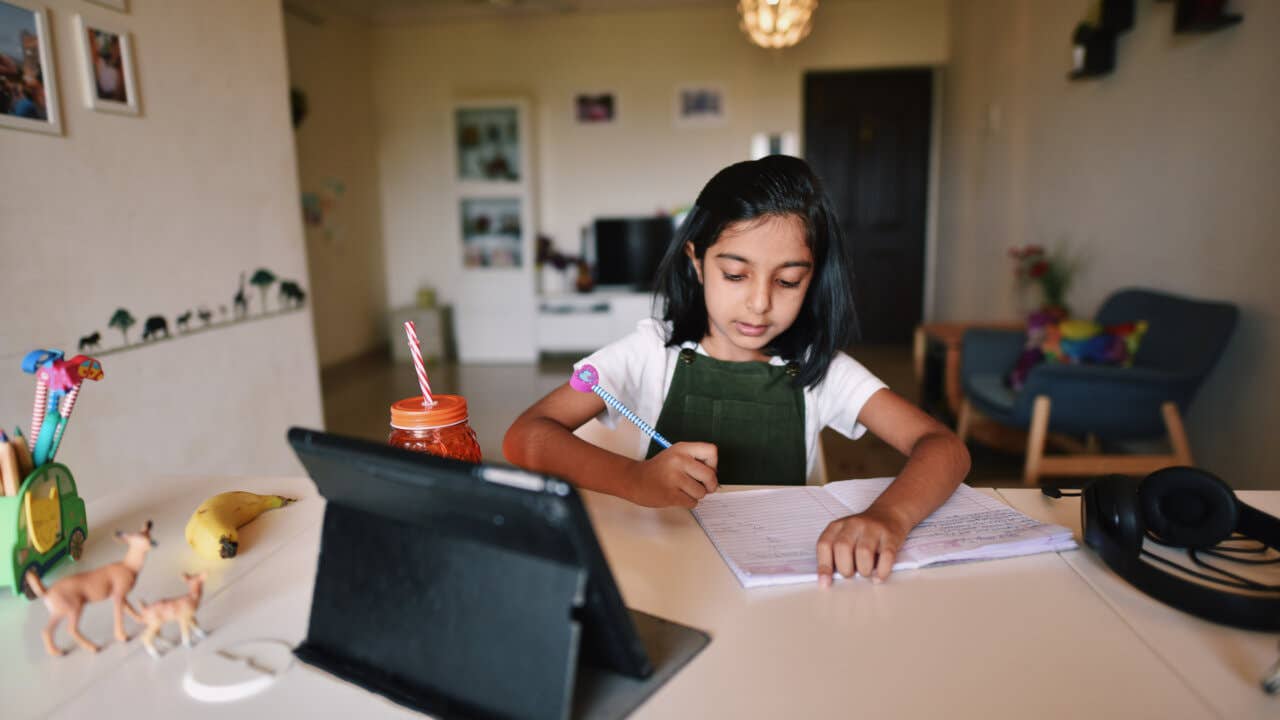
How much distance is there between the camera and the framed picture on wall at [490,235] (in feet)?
19.2

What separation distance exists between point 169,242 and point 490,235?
377 cm

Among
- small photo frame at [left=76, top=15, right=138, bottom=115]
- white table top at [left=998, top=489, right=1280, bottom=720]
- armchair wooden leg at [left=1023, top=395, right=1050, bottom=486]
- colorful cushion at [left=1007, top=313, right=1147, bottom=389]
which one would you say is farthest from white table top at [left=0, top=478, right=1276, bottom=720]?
colorful cushion at [left=1007, top=313, right=1147, bottom=389]

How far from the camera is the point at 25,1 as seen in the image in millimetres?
1716

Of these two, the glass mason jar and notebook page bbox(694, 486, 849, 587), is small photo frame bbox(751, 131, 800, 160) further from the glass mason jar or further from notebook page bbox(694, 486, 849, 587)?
the glass mason jar

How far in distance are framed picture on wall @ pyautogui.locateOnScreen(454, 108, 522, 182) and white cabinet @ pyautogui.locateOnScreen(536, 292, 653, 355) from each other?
102 centimetres

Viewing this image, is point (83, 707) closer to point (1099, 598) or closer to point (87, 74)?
point (1099, 598)

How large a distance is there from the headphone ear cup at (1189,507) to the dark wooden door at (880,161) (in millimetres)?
5080

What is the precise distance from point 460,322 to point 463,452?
521cm

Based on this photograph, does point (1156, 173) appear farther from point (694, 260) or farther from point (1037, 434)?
point (694, 260)

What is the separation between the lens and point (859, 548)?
0.78 meters

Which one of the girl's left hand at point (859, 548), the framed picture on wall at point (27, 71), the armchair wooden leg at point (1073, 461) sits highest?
the framed picture on wall at point (27, 71)

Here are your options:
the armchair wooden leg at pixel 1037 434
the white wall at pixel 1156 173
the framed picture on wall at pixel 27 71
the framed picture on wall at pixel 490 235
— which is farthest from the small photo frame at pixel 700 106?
the framed picture on wall at pixel 27 71

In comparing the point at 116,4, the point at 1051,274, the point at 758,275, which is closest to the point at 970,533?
the point at 758,275

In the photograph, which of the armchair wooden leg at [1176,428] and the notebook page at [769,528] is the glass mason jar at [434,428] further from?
the armchair wooden leg at [1176,428]
